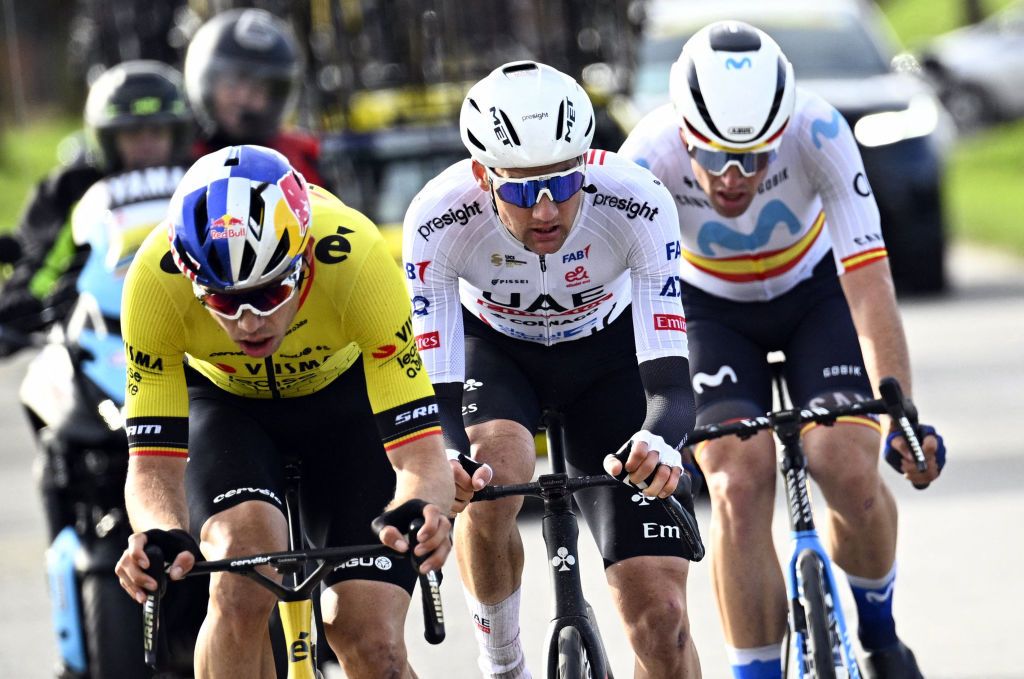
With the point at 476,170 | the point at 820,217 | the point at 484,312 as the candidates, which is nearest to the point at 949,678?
Result: the point at 820,217

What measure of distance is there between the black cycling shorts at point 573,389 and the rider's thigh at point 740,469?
31cm

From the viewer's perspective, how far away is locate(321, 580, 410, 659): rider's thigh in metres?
4.89

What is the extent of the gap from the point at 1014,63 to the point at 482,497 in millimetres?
26729

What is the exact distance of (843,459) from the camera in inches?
229

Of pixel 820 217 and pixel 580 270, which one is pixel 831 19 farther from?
pixel 580 270

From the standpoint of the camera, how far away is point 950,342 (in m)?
14.4

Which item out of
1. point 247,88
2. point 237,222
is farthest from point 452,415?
point 247,88

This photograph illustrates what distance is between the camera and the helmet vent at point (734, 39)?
585cm

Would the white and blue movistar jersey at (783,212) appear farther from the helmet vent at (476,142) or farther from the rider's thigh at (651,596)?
the rider's thigh at (651,596)

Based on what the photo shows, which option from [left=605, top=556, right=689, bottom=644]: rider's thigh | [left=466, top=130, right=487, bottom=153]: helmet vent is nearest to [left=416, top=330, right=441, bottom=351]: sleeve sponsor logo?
[left=466, top=130, right=487, bottom=153]: helmet vent

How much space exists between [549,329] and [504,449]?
48 centimetres

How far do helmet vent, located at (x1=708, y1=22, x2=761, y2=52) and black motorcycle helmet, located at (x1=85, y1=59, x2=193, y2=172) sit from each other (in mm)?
2563

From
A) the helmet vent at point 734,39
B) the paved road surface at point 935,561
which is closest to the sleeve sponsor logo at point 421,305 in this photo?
the helmet vent at point 734,39

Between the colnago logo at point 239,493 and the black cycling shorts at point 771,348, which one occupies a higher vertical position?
the black cycling shorts at point 771,348
